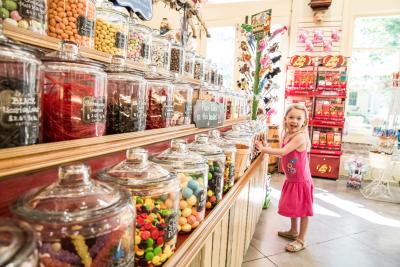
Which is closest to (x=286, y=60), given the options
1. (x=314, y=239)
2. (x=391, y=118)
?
(x=391, y=118)

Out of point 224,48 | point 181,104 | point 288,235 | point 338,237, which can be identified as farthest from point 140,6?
point 224,48

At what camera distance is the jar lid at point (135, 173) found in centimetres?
81

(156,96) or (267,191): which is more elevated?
(156,96)

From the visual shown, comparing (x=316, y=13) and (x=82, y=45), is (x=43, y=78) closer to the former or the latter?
(x=82, y=45)

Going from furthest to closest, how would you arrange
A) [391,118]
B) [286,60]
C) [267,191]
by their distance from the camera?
[286,60] < [391,118] < [267,191]

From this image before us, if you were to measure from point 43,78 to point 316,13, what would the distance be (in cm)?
627

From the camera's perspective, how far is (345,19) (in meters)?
5.71

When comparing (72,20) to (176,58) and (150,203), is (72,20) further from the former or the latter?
(176,58)

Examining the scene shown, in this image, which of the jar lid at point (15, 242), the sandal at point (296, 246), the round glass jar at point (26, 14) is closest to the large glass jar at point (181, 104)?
the round glass jar at point (26, 14)

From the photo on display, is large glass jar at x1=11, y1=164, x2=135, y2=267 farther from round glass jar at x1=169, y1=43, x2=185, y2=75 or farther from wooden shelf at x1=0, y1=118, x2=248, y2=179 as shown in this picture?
round glass jar at x1=169, y1=43, x2=185, y2=75

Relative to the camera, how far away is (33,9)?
0.66 m

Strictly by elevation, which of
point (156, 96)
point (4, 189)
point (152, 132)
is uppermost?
point (156, 96)

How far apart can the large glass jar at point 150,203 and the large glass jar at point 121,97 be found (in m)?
0.09

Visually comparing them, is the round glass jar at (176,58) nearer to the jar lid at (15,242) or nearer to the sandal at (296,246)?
the jar lid at (15,242)
